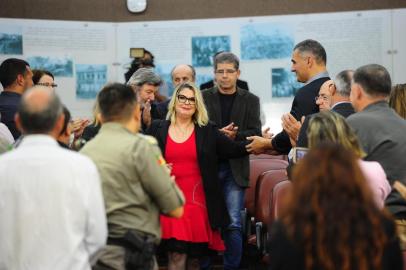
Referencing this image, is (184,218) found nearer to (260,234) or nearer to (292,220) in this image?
(260,234)

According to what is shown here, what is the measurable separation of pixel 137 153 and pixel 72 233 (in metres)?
0.51

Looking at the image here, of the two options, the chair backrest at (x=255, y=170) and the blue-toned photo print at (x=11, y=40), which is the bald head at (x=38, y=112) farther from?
the blue-toned photo print at (x=11, y=40)

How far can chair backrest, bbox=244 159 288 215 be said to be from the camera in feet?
19.8

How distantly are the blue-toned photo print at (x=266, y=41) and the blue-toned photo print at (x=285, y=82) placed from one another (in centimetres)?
15

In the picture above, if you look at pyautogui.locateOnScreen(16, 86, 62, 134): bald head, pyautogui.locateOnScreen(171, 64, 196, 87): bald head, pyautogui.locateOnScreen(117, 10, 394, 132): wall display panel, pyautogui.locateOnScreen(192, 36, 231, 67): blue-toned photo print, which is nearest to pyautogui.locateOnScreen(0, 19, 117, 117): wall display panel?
pyautogui.locateOnScreen(117, 10, 394, 132): wall display panel

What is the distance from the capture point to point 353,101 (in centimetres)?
410

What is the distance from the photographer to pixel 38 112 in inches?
121

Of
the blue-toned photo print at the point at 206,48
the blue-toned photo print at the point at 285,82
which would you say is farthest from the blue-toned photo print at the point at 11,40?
the blue-toned photo print at the point at 285,82

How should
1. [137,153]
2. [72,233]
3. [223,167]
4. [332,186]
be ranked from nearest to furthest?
[332,186] < [72,233] < [137,153] < [223,167]

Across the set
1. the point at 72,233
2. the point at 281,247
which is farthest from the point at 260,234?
the point at 281,247

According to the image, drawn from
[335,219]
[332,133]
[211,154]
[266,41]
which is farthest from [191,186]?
[266,41]

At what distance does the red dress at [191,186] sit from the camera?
488cm

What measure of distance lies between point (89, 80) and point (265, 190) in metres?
2.63

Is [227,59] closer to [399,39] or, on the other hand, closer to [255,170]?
[255,170]
